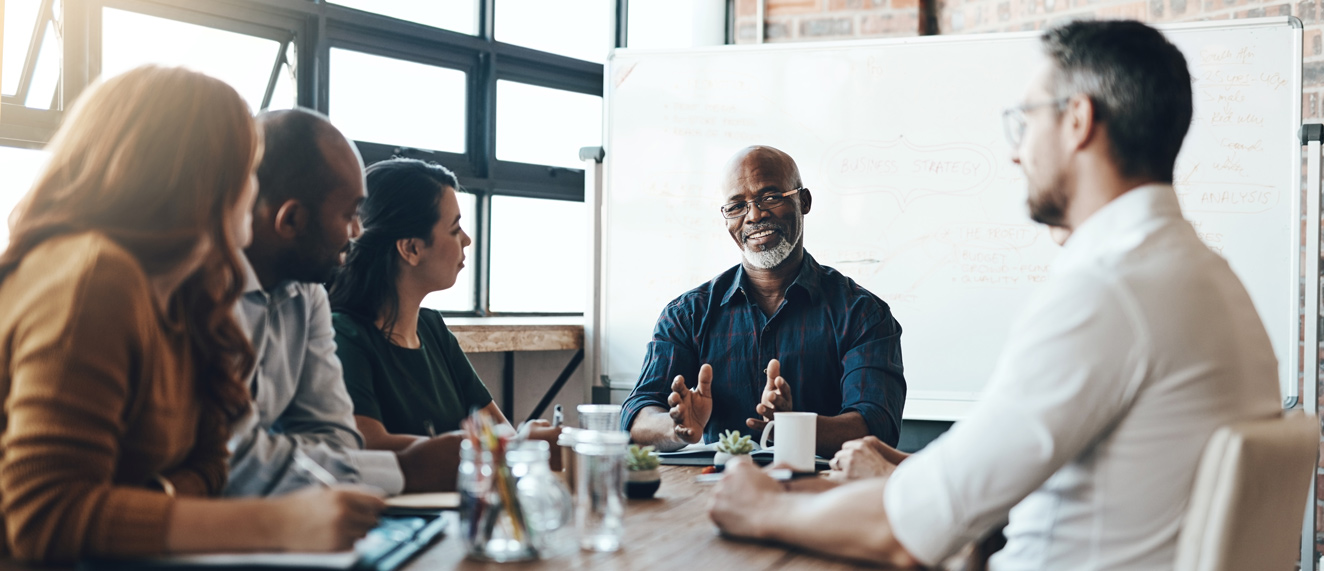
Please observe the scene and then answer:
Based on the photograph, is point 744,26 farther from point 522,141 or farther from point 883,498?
point 883,498

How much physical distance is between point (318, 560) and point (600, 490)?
32 cm

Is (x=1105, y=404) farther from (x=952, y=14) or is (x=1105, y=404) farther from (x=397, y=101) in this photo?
(x=952, y=14)

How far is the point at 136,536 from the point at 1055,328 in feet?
3.13

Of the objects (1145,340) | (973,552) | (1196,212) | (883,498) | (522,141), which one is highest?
(522,141)

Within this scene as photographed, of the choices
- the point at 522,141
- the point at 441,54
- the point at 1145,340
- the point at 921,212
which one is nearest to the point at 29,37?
the point at 441,54

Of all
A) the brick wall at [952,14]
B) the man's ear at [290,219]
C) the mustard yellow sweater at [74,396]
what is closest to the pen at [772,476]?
the man's ear at [290,219]

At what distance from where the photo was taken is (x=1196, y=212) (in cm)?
310

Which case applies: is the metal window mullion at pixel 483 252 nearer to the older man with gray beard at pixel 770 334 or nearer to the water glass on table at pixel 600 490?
the older man with gray beard at pixel 770 334

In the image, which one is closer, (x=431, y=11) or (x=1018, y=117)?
(x=1018, y=117)

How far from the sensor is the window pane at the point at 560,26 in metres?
3.89

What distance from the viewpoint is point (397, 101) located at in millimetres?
3607

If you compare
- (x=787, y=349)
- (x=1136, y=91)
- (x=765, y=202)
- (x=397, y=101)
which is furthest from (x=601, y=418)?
(x=397, y=101)

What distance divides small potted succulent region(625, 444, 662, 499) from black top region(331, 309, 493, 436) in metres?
0.43

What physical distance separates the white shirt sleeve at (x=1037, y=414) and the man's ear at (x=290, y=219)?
0.99 meters
